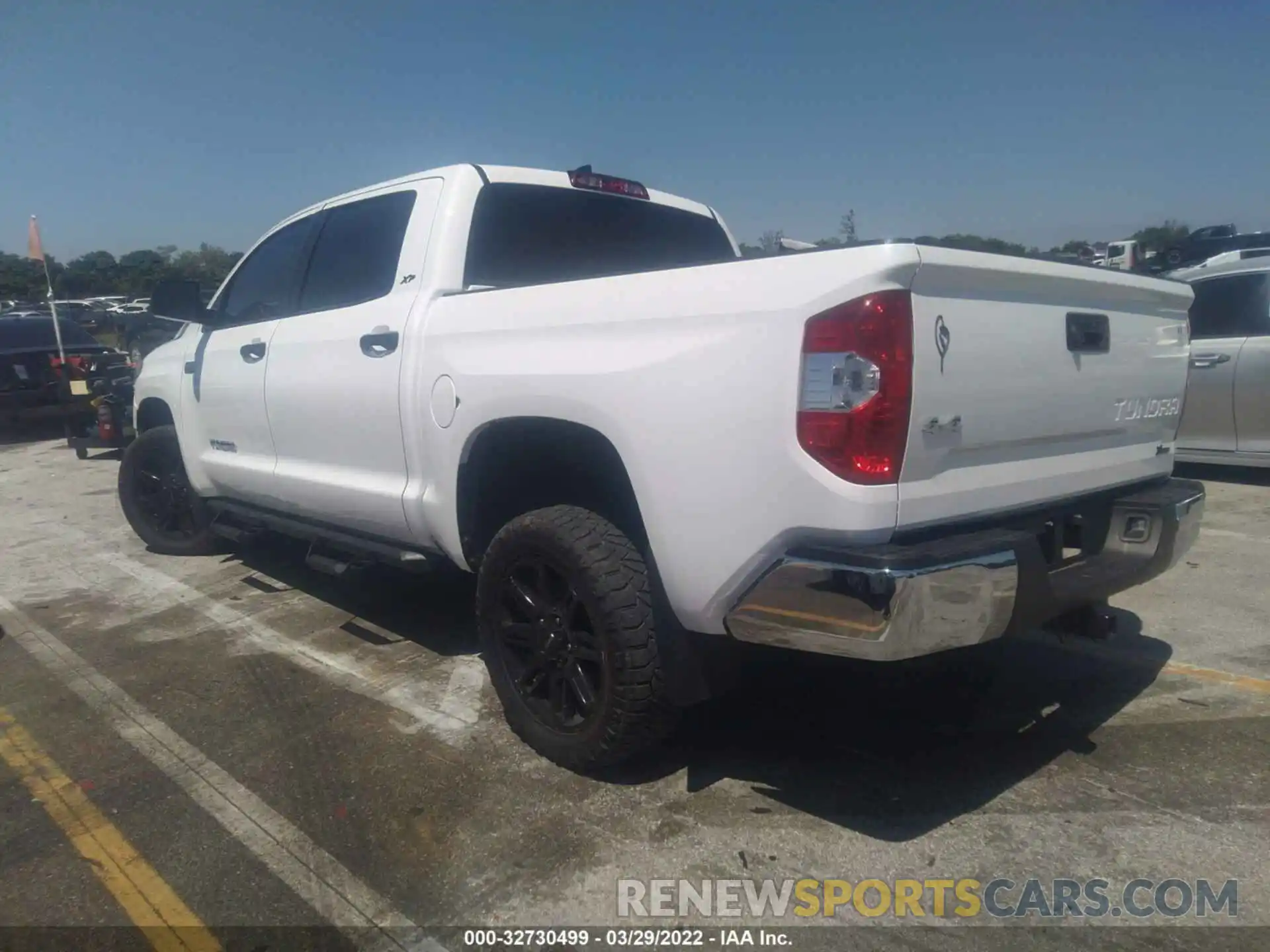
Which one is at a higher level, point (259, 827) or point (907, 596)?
point (907, 596)

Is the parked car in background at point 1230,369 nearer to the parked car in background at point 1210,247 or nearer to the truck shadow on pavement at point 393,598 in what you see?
the truck shadow on pavement at point 393,598

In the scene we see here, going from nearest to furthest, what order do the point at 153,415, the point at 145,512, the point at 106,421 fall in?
1. the point at 153,415
2. the point at 145,512
3. the point at 106,421

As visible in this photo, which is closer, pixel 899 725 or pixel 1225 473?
pixel 899 725

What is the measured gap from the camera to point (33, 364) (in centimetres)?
1301

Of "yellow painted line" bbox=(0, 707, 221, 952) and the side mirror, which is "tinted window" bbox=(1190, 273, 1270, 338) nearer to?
the side mirror

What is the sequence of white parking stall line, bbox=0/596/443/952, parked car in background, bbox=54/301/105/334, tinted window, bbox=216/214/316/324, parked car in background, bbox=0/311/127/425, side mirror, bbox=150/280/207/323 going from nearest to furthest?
white parking stall line, bbox=0/596/443/952, tinted window, bbox=216/214/316/324, side mirror, bbox=150/280/207/323, parked car in background, bbox=0/311/127/425, parked car in background, bbox=54/301/105/334

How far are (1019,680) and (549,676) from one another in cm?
201

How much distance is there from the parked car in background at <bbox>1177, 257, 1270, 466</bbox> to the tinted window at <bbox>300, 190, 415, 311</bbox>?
5.89 m

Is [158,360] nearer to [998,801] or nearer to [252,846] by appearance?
[252,846]

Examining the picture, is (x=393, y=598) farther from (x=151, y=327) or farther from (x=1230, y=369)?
(x=1230, y=369)

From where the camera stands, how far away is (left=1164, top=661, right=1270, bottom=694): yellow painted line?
383 centimetres

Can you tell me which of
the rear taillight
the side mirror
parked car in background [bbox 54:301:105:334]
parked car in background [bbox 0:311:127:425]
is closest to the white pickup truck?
the rear taillight

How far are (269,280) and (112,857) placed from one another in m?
3.17

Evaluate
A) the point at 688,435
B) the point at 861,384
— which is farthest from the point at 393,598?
the point at 861,384
